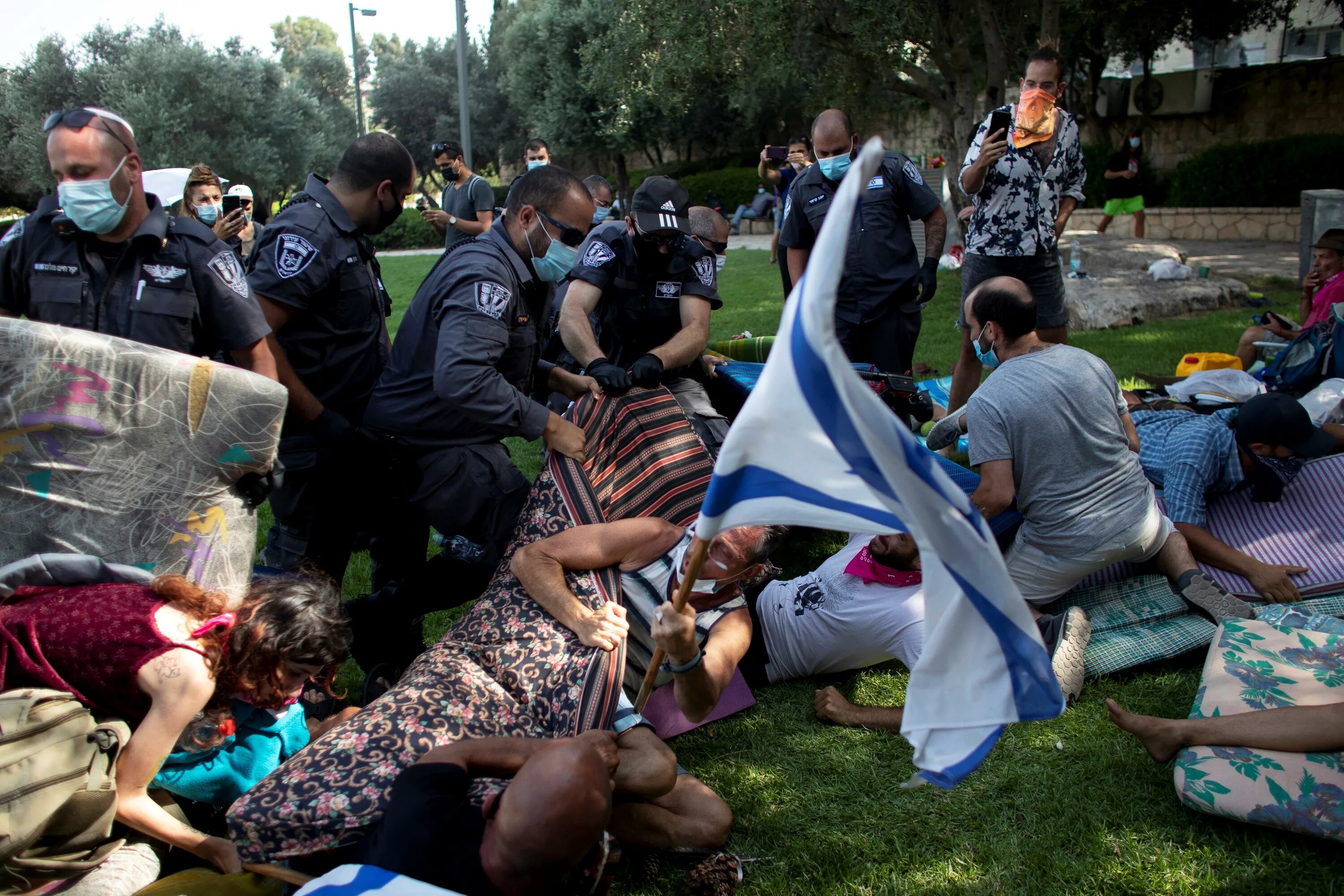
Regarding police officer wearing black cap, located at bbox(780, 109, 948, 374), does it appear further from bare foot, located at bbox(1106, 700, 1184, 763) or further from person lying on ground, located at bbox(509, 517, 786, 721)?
bare foot, located at bbox(1106, 700, 1184, 763)

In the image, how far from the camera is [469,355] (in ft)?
10.5

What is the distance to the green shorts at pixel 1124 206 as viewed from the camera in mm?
14859

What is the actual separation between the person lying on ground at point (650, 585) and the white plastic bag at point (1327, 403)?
3199 millimetres

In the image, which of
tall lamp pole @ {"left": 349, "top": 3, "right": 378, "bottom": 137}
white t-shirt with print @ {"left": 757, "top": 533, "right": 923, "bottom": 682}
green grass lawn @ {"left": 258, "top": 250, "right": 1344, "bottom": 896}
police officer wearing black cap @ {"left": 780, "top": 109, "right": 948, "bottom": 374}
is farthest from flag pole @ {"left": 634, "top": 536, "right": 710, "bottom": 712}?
tall lamp pole @ {"left": 349, "top": 3, "right": 378, "bottom": 137}

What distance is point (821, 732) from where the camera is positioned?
3.28 metres

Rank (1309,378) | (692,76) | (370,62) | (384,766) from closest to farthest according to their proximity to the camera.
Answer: (384,766)
(1309,378)
(692,76)
(370,62)

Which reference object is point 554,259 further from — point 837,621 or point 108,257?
point 837,621

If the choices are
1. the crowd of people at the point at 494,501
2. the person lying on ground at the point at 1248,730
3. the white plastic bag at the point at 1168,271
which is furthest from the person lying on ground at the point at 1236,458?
the white plastic bag at the point at 1168,271

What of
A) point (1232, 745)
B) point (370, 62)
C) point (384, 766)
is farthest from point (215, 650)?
point (370, 62)

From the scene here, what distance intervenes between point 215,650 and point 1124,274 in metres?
10.5

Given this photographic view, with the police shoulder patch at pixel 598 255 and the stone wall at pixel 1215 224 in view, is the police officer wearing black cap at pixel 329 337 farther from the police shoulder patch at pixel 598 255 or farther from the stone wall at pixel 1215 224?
the stone wall at pixel 1215 224

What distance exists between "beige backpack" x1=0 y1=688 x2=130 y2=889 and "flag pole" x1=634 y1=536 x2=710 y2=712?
1281mm

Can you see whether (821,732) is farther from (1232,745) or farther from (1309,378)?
(1309,378)

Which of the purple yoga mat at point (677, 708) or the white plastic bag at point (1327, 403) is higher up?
the white plastic bag at point (1327, 403)
